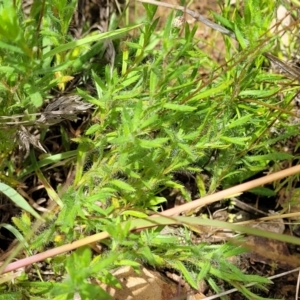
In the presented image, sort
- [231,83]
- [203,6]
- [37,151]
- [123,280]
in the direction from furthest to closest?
1. [203,6]
2. [37,151]
3. [123,280]
4. [231,83]

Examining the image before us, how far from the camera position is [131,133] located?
1400mm

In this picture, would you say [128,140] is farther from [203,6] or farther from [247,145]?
[203,6]

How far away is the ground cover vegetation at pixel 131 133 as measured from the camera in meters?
1.45

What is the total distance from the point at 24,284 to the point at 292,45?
64.6 inches

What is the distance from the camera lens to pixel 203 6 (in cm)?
250

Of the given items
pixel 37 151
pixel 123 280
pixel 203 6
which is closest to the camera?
pixel 123 280

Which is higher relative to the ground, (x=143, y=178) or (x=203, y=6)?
(x=203, y=6)

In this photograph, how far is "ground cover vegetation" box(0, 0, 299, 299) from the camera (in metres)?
1.45

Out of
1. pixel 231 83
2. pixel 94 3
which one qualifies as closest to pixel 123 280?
pixel 231 83

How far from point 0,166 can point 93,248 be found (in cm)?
44

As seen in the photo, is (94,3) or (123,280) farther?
(94,3)

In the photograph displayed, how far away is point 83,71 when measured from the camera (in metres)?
1.95

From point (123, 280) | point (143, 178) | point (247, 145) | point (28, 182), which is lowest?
point (123, 280)

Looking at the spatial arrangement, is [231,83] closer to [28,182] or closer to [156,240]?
[156,240]
